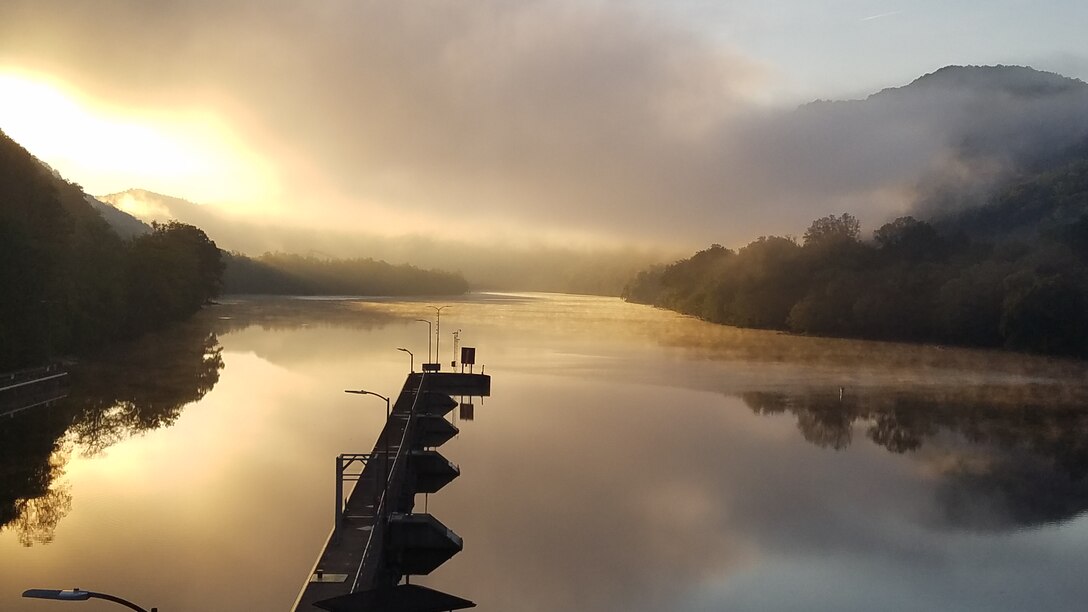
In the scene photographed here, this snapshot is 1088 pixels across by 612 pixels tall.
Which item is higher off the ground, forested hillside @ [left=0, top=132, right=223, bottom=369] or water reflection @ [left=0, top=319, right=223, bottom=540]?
forested hillside @ [left=0, top=132, right=223, bottom=369]

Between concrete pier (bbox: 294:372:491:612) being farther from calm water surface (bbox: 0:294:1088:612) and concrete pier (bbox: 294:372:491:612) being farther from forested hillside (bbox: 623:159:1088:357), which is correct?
forested hillside (bbox: 623:159:1088:357)

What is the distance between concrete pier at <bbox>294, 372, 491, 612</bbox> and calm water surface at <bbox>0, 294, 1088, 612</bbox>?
845mm

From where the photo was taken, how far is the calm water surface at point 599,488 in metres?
20.5

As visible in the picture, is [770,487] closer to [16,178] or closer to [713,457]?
[713,457]

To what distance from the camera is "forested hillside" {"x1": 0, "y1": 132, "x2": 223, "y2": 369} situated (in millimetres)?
41719

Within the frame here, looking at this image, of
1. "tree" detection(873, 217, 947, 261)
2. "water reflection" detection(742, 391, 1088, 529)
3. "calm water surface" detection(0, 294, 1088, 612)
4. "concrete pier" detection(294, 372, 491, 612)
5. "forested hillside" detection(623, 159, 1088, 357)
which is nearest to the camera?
"concrete pier" detection(294, 372, 491, 612)

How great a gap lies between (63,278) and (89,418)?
13.6 metres

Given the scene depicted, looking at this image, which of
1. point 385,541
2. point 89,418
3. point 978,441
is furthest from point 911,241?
point 385,541

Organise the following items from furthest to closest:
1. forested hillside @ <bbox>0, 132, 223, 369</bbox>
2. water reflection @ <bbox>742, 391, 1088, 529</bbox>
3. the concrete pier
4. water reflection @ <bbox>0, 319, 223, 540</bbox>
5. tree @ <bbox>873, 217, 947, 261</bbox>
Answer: tree @ <bbox>873, 217, 947, 261</bbox> → forested hillside @ <bbox>0, 132, 223, 369</bbox> → water reflection @ <bbox>742, 391, 1088, 529</bbox> → water reflection @ <bbox>0, 319, 223, 540</bbox> → the concrete pier

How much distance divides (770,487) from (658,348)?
56.2 metres

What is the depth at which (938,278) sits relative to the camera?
3723 inches

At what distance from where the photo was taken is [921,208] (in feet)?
544

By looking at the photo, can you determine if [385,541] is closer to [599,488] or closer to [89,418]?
[599,488]

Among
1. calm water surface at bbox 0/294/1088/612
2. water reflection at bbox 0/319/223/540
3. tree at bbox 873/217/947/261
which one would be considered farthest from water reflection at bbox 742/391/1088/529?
tree at bbox 873/217/947/261
